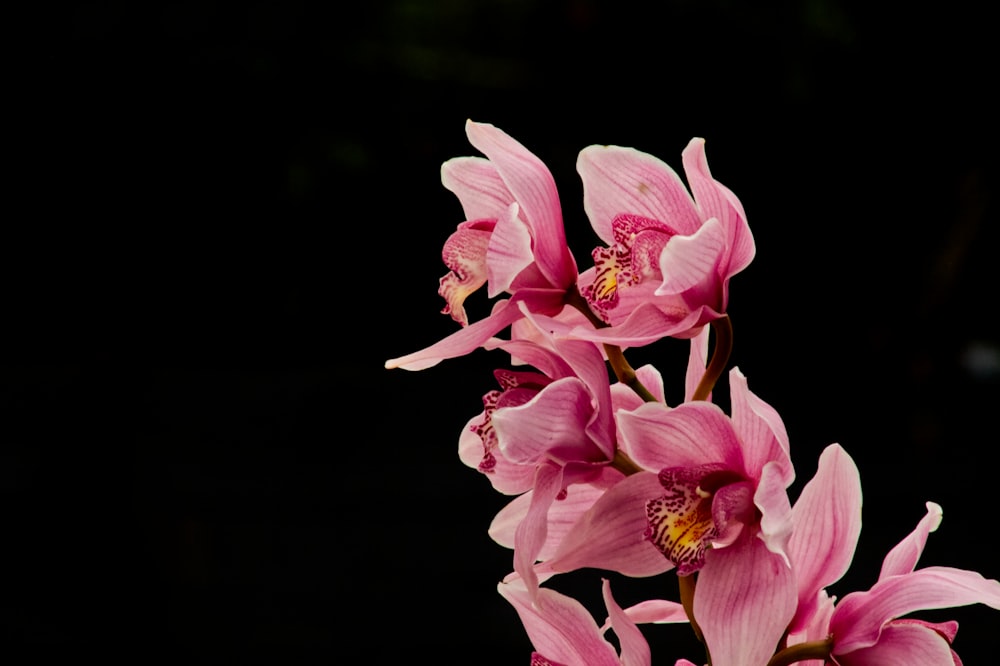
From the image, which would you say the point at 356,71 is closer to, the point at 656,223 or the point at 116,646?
the point at 116,646

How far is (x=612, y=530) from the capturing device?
0.55 meters

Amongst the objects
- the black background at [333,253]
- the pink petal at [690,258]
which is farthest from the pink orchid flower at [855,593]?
the black background at [333,253]

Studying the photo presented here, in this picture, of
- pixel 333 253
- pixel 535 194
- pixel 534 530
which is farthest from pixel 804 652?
pixel 333 253

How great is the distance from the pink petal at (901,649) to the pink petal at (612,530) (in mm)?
98

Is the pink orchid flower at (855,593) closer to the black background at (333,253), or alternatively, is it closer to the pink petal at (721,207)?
the pink petal at (721,207)

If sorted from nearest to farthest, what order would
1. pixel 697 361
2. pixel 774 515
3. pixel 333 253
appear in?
1. pixel 774 515
2. pixel 697 361
3. pixel 333 253

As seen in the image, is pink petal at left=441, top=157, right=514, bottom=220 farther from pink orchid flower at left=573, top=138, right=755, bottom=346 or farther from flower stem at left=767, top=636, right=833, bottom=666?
flower stem at left=767, top=636, right=833, bottom=666

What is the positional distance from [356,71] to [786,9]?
0.86 metres

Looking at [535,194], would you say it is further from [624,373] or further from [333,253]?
[333,253]

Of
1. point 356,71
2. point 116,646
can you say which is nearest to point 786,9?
point 356,71

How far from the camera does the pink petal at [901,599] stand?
514 mm

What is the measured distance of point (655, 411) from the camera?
517 mm

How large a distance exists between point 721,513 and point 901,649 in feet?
0.37

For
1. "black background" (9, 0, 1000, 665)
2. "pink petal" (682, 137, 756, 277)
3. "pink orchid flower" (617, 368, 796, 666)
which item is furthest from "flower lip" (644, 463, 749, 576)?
"black background" (9, 0, 1000, 665)
